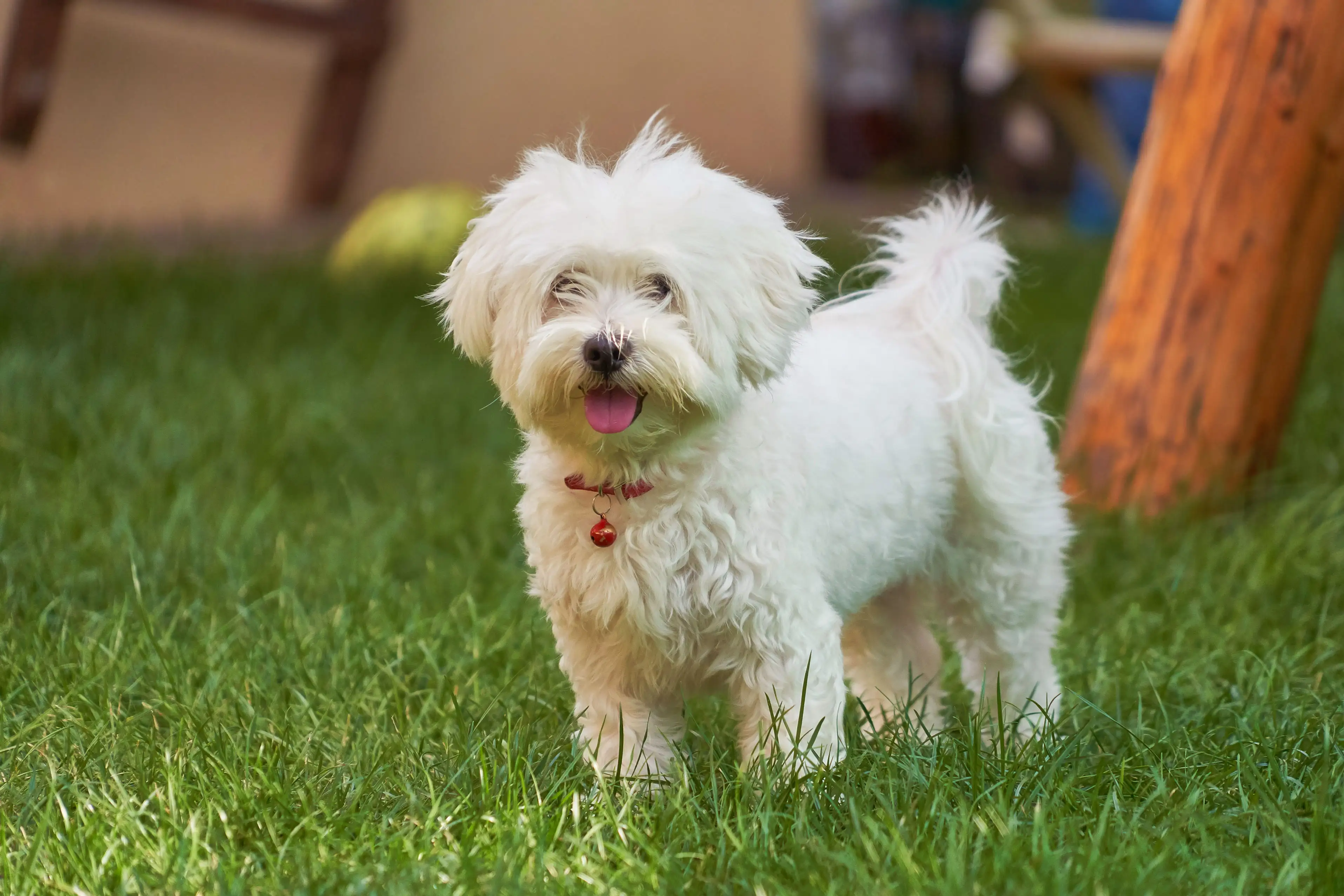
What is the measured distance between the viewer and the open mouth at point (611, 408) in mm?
2354

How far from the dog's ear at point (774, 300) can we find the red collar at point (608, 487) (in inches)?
9.6

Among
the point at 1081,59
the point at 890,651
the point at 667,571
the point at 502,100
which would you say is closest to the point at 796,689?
the point at 667,571

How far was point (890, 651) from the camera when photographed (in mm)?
3330

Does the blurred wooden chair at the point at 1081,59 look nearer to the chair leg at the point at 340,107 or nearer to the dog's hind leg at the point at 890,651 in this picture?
the chair leg at the point at 340,107

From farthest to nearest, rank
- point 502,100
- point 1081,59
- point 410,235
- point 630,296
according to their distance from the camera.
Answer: point 502,100 → point 1081,59 → point 410,235 → point 630,296

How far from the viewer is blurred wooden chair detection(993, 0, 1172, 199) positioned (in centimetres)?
803

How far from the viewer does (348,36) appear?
8289 millimetres

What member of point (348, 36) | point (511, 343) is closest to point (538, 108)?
point (348, 36)

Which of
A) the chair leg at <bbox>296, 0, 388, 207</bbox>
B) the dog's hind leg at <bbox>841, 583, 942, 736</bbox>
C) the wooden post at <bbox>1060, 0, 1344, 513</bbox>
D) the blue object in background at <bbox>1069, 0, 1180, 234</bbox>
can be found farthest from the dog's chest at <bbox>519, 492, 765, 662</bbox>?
the blue object in background at <bbox>1069, 0, 1180, 234</bbox>

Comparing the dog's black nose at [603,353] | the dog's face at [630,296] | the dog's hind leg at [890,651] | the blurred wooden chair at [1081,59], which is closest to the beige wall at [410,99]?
the blurred wooden chair at [1081,59]

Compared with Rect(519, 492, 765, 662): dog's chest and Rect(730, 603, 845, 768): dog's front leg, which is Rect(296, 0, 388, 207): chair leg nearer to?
Rect(519, 492, 765, 662): dog's chest

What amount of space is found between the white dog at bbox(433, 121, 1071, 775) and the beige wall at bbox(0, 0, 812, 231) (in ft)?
12.8

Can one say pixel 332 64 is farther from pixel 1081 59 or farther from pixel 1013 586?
pixel 1013 586

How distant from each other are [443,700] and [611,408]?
900 mm
